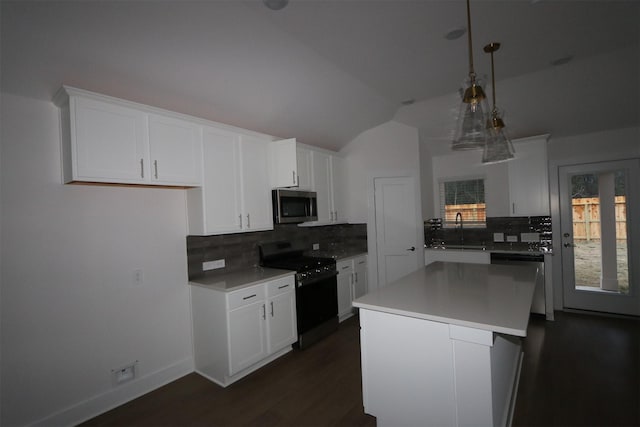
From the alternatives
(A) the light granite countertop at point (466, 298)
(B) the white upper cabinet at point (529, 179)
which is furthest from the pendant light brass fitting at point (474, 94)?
(B) the white upper cabinet at point (529, 179)

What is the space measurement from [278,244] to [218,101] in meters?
1.83

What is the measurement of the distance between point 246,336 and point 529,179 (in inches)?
155

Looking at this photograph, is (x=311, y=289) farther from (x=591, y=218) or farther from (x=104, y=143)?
(x=591, y=218)

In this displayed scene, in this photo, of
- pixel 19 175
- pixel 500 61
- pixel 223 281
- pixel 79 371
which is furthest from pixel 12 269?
pixel 500 61

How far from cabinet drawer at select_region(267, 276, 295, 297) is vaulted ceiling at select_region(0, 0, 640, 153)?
66.8 inches

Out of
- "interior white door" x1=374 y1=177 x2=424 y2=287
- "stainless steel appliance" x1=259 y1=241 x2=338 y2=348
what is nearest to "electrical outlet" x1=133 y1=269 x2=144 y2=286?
"stainless steel appliance" x1=259 y1=241 x2=338 y2=348

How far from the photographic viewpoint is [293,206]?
3707 mm

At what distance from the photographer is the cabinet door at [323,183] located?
4.14 metres

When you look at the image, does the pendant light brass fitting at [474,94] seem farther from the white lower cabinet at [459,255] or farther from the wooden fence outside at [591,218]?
the wooden fence outside at [591,218]

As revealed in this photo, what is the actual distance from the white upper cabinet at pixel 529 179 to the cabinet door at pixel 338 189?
2.27m

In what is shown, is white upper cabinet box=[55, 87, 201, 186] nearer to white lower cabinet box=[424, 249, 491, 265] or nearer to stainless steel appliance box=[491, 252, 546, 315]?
white lower cabinet box=[424, 249, 491, 265]

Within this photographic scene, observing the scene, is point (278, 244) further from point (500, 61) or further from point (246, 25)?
point (500, 61)

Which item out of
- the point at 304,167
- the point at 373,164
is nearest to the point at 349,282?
the point at 304,167

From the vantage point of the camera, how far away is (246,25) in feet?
6.91
